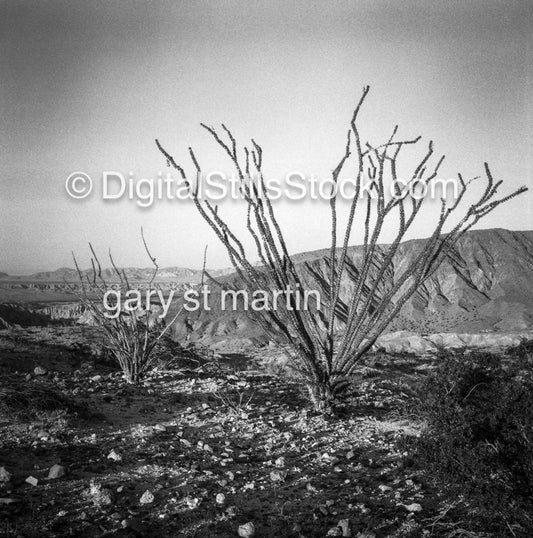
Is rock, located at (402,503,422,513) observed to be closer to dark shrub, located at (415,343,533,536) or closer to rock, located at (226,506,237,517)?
dark shrub, located at (415,343,533,536)

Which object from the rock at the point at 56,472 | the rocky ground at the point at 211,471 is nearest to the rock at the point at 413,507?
the rocky ground at the point at 211,471

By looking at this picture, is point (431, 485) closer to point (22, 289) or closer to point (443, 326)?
point (443, 326)

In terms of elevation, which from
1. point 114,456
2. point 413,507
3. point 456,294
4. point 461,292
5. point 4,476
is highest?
point 4,476

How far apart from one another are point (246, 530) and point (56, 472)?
1310 millimetres

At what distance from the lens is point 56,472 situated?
8.02 ft

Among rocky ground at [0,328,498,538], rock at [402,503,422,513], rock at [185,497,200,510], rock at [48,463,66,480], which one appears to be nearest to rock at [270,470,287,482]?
rocky ground at [0,328,498,538]

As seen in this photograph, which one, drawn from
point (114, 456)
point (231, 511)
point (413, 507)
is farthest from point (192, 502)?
point (413, 507)

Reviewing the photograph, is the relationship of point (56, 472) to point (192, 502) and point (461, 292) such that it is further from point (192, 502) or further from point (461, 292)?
point (461, 292)

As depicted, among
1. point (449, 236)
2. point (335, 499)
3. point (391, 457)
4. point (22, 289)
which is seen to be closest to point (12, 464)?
point (335, 499)

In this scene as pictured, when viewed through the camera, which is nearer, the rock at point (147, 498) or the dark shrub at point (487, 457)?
the dark shrub at point (487, 457)

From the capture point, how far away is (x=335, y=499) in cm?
242

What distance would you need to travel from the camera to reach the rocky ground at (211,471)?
6.95 feet

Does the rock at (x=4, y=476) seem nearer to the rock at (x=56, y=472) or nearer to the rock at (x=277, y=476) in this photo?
the rock at (x=56, y=472)

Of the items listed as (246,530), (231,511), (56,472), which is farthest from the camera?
(56,472)
